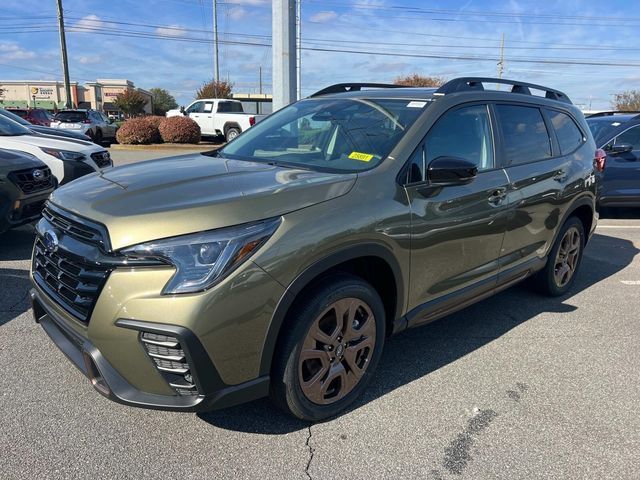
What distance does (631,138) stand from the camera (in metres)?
8.48

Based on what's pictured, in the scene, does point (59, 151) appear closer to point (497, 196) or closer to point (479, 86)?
point (479, 86)

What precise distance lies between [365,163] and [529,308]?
2.51m

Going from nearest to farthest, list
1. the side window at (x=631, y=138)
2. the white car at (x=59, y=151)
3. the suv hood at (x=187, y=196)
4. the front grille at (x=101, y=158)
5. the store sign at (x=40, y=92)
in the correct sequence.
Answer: the suv hood at (x=187, y=196) < the white car at (x=59, y=151) < the front grille at (x=101, y=158) < the side window at (x=631, y=138) < the store sign at (x=40, y=92)

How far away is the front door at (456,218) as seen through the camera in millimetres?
3066

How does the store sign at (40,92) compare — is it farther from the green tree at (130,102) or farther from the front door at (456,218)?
the front door at (456,218)

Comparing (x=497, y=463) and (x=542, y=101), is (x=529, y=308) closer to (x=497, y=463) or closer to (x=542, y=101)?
(x=542, y=101)

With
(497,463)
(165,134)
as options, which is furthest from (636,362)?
(165,134)

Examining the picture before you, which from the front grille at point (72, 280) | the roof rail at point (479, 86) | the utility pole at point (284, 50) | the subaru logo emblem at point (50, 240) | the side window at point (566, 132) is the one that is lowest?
the front grille at point (72, 280)

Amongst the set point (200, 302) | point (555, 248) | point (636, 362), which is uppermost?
point (200, 302)

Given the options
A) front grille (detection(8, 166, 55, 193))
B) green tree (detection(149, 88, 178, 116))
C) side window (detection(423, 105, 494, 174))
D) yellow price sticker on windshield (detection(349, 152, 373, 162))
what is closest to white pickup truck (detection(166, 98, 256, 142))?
front grille (detection(8, 166, 55, 193))

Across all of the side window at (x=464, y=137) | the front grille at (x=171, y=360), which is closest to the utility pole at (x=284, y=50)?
the side window at (x=464, y=137)

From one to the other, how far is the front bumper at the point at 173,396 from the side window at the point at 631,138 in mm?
8200

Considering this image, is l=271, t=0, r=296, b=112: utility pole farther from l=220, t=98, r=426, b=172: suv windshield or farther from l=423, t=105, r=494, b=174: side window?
l=423, t=105, r=494, b=174: side window

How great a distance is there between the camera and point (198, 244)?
223cm
